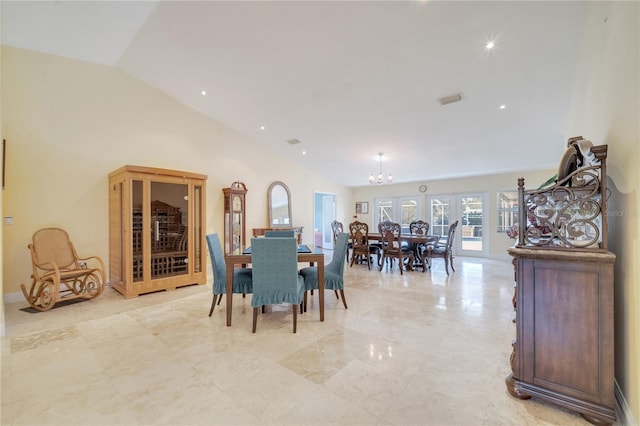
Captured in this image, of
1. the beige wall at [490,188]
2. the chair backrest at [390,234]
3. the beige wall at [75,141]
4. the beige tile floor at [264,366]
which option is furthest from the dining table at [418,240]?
the beige wall at [75,141]

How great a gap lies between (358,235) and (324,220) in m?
3.87

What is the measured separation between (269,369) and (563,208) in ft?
7.51

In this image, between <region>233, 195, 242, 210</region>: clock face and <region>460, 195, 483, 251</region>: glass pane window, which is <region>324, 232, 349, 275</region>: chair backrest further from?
<region>460, 195, 483, 251</region>: glass pane window

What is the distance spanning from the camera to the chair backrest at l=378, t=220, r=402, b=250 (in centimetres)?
531

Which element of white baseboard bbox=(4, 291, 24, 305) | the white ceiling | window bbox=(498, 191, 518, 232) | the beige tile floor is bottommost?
the beige tile floor

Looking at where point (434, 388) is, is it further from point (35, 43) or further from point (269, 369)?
Result: point (35, 43)

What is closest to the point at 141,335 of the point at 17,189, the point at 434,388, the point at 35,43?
the point at 434,388

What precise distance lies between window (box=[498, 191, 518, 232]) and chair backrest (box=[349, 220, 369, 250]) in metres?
3.96

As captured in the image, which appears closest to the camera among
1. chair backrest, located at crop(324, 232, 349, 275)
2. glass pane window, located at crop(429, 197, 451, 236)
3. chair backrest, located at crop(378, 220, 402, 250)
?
chair backrest, located at crop(324, 232, 349, 275)

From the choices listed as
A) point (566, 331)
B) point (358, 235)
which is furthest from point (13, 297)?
point (566, 331)

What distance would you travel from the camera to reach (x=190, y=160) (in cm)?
531

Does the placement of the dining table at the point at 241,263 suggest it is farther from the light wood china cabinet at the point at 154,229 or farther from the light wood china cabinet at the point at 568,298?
the light wood china cabinet at the point at 154,229

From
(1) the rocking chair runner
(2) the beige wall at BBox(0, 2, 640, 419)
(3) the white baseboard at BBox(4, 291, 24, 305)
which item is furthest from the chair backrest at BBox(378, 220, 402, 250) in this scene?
(3) the white baseboard at BBox(4, 291, 24, 305)

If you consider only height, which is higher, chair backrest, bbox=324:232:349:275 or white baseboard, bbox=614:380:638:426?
chair backrest, bbox=324:232:349:275
